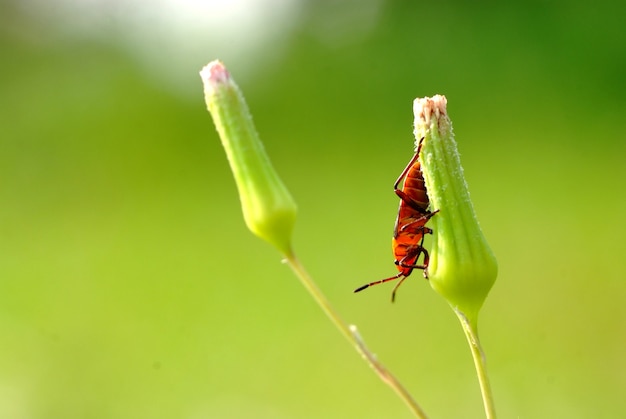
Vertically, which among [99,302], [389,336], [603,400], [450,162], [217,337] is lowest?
[603,400]

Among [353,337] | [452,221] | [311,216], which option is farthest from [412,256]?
[311,216]

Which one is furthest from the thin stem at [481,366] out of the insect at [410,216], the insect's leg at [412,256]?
the insect's leg at [412,256]

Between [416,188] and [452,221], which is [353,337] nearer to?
[452,221]

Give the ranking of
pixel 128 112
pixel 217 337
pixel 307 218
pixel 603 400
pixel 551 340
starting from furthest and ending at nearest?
pixel 128 112, pixel 307 218, pixel 217 337, pixel 551 340, pixel 603 400

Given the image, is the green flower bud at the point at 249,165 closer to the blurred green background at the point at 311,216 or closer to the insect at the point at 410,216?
the insect at the point at 410,216

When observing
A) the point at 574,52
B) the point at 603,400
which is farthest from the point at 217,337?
the point at 574,52

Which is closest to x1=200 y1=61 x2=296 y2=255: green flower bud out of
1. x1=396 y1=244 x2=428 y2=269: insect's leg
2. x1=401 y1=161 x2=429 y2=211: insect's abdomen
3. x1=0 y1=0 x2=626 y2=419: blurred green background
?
x1=401 y1=161 x2=429 y2=211: insect's abdomen

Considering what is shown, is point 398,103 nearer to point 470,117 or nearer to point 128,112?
point 470,117
